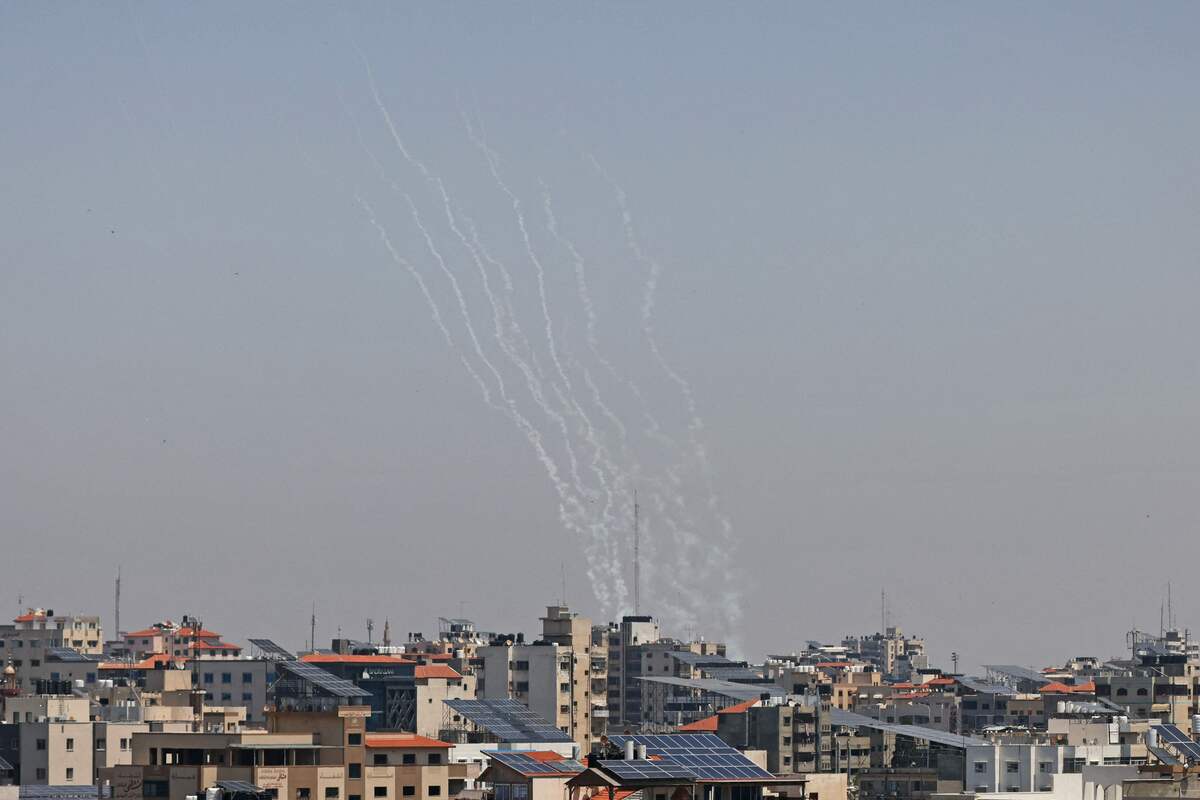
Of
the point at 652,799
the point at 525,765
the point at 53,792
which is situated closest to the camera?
the point at 652,799

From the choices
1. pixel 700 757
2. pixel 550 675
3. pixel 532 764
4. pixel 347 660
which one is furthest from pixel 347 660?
pixel 700 757

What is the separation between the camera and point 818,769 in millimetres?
136750

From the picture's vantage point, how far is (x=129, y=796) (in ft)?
319

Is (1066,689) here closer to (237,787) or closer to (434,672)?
(434,672)

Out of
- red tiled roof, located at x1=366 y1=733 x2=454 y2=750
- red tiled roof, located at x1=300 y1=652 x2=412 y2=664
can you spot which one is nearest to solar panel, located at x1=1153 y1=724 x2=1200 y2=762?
red tiled roof, located at x1=366 y1=733 x2=454 y2=750

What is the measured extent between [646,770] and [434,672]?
9632 cm

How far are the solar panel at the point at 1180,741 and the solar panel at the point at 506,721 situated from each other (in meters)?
28.8

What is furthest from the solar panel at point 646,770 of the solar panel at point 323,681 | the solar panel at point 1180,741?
the solar panel at point 1180,741

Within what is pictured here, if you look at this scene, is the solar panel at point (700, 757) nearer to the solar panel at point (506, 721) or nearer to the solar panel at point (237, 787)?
the solar panel at point (237, 787)

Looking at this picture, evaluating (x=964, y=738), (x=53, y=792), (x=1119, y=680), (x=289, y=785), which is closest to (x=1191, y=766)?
(x=964, y=738)

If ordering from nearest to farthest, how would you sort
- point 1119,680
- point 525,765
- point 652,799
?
point 652,799, point 525,765, point 1119,680

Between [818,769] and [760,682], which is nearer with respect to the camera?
[818,769]

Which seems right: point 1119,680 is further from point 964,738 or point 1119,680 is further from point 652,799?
point 652,799

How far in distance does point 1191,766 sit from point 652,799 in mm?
39369
